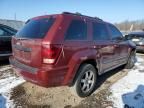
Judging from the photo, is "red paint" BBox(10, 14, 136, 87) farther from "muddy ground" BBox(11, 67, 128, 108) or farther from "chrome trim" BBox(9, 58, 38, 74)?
"muddy ground" BBox(11, 67, 128, 108)

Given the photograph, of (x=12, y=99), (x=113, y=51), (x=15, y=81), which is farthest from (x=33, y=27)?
(x=113, y=51)

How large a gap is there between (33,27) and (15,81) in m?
2.05

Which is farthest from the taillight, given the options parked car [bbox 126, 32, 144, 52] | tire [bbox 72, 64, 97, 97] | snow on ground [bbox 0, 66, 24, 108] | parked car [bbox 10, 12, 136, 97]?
parked car [bbox 126, 32, 144, 52]

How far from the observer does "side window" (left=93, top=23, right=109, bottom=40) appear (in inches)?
177

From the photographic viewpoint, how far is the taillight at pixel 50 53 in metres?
3.28

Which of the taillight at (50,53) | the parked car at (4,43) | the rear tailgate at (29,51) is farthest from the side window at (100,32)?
the parked car at (4,43)

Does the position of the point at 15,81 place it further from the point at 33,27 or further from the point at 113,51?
the point at 113,51

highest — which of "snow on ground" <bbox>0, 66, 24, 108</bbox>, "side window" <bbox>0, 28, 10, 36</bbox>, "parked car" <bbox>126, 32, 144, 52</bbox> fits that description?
"side window" <bbox>0, 28, 10, 36</bbox>

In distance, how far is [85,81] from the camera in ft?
14.1

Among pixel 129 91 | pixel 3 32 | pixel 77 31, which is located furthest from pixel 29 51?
pixel 3 32

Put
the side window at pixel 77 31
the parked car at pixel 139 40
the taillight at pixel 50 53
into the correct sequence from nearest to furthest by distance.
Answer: the taillight at pixel 50 53
the side window at pixel 77 31
the parked car at pixel 139 40

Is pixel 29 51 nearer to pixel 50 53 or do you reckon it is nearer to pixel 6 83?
pixel 50 53

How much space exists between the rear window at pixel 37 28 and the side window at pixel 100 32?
125 centimetres

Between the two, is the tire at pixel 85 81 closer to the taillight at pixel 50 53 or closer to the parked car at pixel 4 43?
the taillight at pixel 50 53
